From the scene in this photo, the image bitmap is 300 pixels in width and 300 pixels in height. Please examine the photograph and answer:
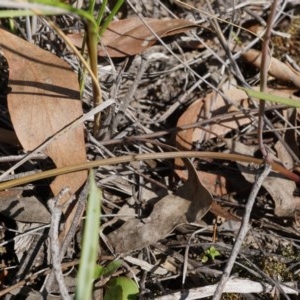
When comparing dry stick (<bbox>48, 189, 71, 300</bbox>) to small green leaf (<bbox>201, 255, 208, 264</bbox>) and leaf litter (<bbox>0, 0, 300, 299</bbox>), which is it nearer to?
leaf litter (<bbox>0, 0, 300, 299</bbox>)

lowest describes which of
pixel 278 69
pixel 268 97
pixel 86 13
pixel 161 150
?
pixel 161 150

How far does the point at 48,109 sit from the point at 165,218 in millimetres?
454

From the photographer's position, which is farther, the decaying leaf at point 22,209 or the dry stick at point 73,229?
the decaying leaf at point 22,209

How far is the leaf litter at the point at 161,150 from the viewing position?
141cm

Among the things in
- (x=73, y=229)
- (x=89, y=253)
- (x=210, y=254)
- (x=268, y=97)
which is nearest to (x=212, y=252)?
(x=210, y=254)

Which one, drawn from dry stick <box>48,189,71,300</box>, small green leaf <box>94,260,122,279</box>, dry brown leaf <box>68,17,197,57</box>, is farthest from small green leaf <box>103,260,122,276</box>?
dry brown leaf <box>68,17,197,57</box>

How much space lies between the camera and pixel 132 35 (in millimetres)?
1673

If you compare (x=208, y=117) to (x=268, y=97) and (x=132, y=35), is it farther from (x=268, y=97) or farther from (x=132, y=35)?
(x=268, y=97)

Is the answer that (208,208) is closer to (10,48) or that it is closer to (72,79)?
(72,79)

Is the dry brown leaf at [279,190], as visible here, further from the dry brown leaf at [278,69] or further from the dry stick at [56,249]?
the dry stick at [56,249]

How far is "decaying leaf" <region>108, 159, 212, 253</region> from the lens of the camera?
4.81ft

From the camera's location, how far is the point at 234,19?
1947mm

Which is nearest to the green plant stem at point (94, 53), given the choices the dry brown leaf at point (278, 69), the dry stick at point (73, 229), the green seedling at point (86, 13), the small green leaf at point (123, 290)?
the green seedling at point (86, 13)

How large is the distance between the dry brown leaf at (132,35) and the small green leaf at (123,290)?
688mm
